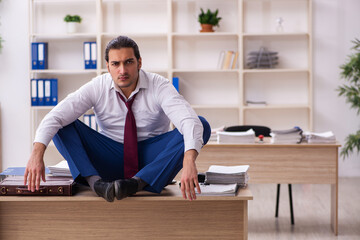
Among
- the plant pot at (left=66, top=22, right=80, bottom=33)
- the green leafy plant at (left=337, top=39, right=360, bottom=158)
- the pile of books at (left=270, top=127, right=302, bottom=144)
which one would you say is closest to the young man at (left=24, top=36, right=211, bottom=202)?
the pile of books at (left=270, top=127, right=302, bottom=144)

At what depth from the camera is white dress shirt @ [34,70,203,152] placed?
261 centimetres

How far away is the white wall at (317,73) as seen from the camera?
5938 millimetres

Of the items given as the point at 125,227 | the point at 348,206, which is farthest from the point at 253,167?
the point at 125,227

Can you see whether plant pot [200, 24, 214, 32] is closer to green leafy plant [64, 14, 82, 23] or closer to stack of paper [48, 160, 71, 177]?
green leafy plant [64, 14, 82, 23]

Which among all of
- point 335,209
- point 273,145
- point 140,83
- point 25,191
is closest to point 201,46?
point 273,145

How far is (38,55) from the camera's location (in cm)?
597

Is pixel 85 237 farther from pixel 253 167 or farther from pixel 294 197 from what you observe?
pixel 294 197

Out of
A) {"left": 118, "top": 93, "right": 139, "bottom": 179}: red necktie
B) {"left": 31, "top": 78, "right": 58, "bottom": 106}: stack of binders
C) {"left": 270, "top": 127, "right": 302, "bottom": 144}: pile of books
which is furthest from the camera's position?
{"left": 31, "top": 78, "right": 58, "bottom": 106}: stack of binders

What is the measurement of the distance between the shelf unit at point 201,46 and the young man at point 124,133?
312 centimetres

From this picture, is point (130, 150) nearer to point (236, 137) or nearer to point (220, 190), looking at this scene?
point (220, 190)

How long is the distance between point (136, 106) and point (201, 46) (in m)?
3.40

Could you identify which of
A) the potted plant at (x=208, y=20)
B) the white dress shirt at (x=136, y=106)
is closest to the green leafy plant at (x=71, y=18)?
the potted plant at (x=208, y=20)

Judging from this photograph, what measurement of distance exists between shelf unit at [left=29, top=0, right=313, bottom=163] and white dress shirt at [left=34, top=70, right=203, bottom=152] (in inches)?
121

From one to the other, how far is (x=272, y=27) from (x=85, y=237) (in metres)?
3.98
